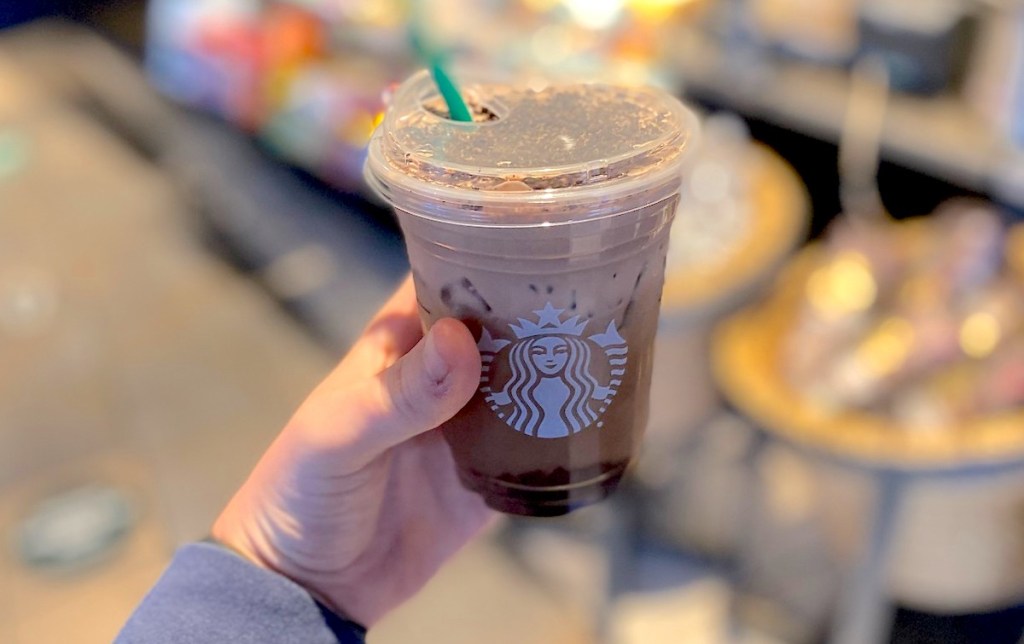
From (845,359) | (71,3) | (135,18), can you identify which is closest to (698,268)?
(845,359)

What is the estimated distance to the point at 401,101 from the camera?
703mm

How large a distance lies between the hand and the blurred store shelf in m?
1.18

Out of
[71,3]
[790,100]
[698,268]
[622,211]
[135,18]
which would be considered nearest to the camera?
[622,211]

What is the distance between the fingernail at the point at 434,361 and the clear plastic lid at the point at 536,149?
84 millimetres

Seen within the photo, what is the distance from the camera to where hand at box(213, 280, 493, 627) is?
0.63 meters

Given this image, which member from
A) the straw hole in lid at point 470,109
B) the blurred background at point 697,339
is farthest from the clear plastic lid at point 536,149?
the blurred background at point 697,339

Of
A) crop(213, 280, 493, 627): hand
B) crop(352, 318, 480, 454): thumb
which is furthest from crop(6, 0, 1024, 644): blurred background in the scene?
crop(352, 318, 480, 454): thumb

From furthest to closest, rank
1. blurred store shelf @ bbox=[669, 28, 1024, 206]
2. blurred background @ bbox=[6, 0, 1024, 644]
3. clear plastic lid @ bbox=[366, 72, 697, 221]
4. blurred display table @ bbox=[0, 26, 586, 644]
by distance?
blurred display table @ bbox=[0, 26, 586, 644], blurred store shelf @ bbox=[669, 28, 1024, 206], blurred background @ bbox=[6, 0, 1024, 644], clear plastic lid @ bbox=[366, 72, 697, 221]

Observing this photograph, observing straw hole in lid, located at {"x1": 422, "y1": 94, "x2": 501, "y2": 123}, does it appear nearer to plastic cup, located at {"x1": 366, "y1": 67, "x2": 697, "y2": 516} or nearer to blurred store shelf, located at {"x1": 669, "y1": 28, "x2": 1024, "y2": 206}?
plastic cup, located at {"x1": 366, "y1": 67, "x2": 697, "y2": 516}

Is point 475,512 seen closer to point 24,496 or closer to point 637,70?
point 637,70

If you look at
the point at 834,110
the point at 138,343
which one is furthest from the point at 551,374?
the point at 138,343

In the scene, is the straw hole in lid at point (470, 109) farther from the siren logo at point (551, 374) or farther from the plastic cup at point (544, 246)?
the siren logo at point (551, 374)

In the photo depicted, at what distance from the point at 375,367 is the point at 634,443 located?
23 cm

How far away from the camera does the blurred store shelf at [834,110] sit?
1603 millimetres
